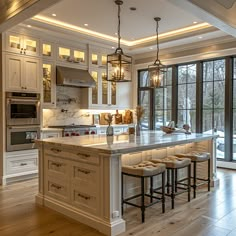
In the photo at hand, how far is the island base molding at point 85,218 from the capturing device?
2941 mm

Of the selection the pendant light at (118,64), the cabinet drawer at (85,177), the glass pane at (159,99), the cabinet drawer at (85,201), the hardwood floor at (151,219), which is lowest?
the hardwood floor at (151,219)

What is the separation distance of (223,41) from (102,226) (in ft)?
16.7

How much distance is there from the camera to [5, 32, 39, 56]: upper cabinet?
520 centimetres

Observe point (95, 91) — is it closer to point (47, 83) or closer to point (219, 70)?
point (47, 83)

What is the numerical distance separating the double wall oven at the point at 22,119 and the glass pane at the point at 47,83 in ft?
1.09

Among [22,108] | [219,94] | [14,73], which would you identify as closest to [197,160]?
[219,94]

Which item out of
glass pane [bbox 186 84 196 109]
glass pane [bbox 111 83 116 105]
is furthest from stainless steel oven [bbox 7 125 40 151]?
glass pane [bbox 186 84 196 109]

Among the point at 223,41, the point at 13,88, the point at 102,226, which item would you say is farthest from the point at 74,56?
the point at 102,226

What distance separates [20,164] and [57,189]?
198 centimetres

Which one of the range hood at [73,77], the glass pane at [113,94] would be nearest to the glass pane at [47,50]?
the range hood at [73,77]

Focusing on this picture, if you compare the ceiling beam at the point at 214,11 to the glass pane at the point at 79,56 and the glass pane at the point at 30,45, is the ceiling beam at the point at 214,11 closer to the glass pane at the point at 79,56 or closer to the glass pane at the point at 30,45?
the glass pane at the point at 30,45

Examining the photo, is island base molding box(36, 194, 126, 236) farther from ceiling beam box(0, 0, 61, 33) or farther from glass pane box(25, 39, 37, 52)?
glass pane box(25, 39, 37, 52)

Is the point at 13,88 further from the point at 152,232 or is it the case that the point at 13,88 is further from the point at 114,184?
the point at 152,232

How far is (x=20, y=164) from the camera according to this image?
5.31 meters
